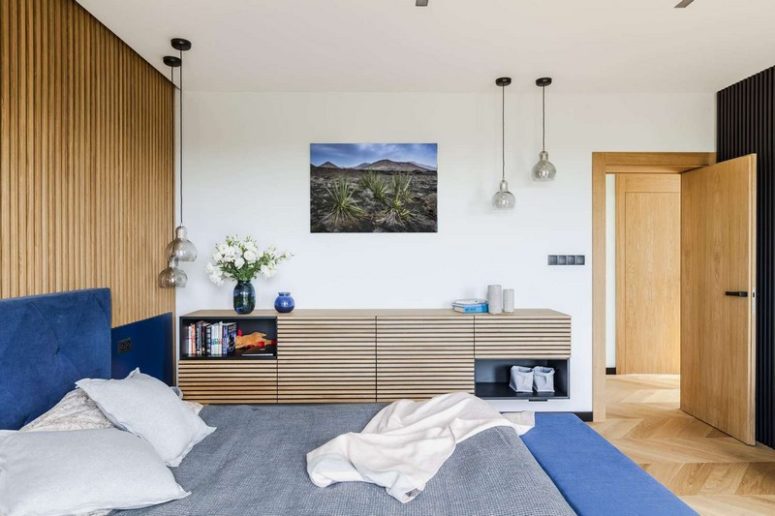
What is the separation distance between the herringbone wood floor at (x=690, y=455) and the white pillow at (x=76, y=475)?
270cm

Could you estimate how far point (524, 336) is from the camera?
335 centimetres

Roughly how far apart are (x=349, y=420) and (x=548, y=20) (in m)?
2.41

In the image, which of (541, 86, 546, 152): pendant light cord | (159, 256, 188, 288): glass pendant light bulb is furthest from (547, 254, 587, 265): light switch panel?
(159, 256, 188, 288): glass pendant light bulb

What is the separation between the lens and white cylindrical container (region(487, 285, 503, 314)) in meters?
3.44

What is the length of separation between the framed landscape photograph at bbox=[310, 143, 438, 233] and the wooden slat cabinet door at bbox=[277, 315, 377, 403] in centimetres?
83

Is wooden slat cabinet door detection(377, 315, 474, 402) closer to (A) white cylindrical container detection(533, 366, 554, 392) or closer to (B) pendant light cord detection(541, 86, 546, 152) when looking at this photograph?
(A) white cylindrical container detection(533, 366, 554, 392)

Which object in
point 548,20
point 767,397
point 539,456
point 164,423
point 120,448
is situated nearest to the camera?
point 120,448

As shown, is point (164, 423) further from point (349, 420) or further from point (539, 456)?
point (539, 456)

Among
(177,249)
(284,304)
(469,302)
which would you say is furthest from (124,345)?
(469,302)

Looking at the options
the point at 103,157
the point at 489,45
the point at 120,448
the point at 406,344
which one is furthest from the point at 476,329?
the point at 103,157

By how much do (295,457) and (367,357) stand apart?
1582mm

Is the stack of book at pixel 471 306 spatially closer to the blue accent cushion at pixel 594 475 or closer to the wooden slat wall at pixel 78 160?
the blue accent cushion at pixel 594 475

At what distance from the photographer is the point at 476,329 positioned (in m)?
3.33

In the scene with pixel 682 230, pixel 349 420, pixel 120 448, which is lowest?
pixel 349 420
